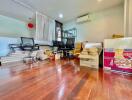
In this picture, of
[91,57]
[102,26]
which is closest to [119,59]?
[91,57]

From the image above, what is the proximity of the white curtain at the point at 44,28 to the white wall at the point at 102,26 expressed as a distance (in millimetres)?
1405

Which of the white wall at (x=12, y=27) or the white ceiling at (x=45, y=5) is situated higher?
the white ceiling at (x=45, y=5)

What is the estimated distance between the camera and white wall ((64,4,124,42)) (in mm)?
3527

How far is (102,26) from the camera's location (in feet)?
12.8

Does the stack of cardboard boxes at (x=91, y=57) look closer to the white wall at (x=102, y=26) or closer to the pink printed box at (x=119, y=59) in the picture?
the pink printed box at (x=119, y=59)

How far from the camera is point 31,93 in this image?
1.02 meters

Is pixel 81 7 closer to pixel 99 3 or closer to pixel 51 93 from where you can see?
pixel 99 3

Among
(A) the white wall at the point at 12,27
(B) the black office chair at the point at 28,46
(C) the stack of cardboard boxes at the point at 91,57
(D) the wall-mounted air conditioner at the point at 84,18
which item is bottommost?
(C) the stack of cardboard boxes at the point at 91,57

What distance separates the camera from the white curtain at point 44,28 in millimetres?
4020

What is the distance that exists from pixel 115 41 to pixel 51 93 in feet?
5.86

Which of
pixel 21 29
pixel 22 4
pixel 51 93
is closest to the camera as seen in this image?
pixel 51 93

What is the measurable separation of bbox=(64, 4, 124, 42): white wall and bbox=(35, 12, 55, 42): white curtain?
Result: 55.3 inches

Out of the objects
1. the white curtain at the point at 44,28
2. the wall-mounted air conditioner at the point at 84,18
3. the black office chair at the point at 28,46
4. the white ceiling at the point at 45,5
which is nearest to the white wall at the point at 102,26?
the wall-mounted air conditioner at the point at 84,18

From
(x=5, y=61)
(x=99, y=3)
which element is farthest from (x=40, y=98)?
(x=99, y=3)
